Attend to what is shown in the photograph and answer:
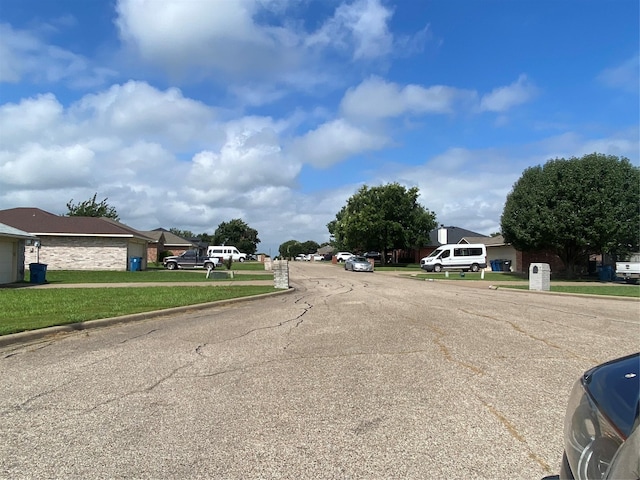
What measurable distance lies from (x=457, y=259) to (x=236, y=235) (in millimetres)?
94278

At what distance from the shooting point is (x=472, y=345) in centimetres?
846

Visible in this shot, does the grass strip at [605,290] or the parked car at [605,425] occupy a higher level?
the parked car at [605,425]

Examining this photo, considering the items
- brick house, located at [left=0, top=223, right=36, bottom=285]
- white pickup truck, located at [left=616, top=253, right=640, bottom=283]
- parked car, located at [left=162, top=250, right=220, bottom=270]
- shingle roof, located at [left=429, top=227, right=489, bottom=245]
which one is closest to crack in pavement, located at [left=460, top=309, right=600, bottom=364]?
white pickup truck, located at [left=616, top=253, right=640, bottom=283]

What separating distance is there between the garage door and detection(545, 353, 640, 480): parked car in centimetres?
2645

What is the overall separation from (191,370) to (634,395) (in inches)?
223

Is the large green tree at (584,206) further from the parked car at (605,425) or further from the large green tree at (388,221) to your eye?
the parked car at (605,425)

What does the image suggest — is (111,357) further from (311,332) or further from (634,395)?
(634,395)


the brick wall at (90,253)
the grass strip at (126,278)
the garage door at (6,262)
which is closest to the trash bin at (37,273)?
the grass strip at (126,278)

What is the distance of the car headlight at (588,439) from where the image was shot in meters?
2.05

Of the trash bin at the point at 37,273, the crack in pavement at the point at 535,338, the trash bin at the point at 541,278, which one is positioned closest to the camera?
the crack in pavement at the point at 535,338

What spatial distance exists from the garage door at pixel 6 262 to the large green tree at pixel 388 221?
119ft

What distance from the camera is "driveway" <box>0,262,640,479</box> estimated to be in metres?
3.93

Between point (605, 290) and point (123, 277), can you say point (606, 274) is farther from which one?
point (123, 277)

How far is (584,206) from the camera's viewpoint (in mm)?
30391
